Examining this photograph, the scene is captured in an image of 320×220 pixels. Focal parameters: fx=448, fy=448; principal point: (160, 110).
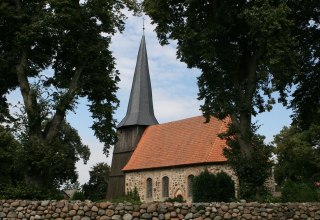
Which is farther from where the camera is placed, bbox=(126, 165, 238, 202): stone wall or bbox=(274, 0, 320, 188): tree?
bbox=(126, 165, 238, 202): stone wall

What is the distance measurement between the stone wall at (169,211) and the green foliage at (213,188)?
11.0 meters

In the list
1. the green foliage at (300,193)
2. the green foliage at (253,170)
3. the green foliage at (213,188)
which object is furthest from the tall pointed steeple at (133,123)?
the green foliage at (300,193)

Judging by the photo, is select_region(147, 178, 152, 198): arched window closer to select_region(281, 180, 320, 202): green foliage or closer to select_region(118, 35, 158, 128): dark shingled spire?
select_region(118, 35, 158, 128): dark shingled spire

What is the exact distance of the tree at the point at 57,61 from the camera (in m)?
17.6

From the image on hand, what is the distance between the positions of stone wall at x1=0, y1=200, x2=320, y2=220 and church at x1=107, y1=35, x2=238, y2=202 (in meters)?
17.2

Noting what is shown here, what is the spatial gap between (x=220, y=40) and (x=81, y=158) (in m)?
33.4

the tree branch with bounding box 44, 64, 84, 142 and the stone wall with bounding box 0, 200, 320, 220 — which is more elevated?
the tree branch with bounding box 44, 64, 84, 142

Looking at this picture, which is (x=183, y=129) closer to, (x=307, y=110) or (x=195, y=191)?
(x=195, y=191)

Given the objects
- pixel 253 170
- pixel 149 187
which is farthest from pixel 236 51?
pixel 149 187

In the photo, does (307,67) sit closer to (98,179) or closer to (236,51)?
(236,51)

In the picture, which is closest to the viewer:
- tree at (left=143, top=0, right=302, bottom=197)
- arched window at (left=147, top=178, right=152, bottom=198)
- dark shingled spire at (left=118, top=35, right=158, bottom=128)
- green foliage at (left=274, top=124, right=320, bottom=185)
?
tree at (left=143, top=0, right=302, bottom=197)

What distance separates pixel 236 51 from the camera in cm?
1858

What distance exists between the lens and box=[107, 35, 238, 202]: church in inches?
1315

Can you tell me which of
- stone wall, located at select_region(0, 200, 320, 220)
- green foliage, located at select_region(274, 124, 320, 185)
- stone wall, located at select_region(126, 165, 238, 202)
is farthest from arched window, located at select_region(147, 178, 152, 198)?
stone wall, located at select_region(0, 200, 320, 220)
